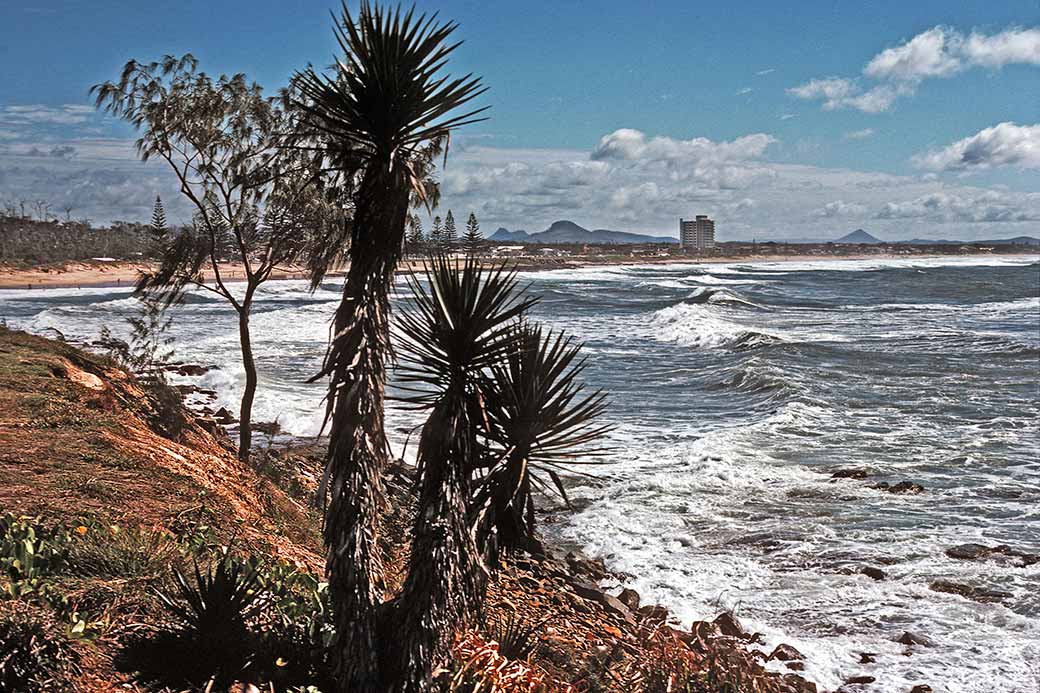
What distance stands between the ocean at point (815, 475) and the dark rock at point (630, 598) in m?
0.35

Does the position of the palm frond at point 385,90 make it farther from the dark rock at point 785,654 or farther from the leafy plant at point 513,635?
the dark rock at point 785,654

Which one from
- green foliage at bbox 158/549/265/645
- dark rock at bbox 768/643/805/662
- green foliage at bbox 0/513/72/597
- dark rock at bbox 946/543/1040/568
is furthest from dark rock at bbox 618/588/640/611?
green foliage at bbox 0/513/72/597

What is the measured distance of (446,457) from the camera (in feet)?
15.0

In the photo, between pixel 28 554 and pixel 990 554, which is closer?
pixel 28 554

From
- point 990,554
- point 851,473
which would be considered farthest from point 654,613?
point 851,473

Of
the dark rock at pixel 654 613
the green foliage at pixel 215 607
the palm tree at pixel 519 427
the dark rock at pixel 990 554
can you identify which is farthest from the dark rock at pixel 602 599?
the dark rock at pixel 990 554

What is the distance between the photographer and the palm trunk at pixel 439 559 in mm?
4461

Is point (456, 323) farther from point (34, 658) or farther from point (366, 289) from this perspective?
point (34, 658)

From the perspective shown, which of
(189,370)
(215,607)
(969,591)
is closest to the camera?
(215,607)

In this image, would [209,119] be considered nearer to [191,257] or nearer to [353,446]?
[191,257]

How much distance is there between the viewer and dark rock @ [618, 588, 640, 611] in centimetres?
932

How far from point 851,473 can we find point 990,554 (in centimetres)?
372

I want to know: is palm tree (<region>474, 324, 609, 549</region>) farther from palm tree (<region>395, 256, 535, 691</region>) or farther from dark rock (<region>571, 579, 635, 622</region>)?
dark rock (<region>571, 579, 635, 622</region>)

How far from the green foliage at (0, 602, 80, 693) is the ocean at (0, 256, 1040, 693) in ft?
10.1
